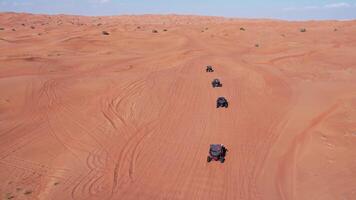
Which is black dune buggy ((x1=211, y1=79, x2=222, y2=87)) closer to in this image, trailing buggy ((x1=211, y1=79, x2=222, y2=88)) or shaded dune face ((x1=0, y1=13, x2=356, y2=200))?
trailing buggy ((x1=211, y1=79, x2=222, y2=88))

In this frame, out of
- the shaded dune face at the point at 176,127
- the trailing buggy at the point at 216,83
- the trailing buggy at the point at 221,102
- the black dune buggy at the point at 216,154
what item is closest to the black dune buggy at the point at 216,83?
the trailing buggy at the point at 216,83

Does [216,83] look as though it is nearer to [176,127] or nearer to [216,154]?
[176,127]

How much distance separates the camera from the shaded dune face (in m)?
11.3

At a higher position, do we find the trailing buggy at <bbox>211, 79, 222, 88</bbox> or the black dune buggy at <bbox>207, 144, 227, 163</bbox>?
the trailing buggy at <bbox>211, 79, 222, 88</bbox>

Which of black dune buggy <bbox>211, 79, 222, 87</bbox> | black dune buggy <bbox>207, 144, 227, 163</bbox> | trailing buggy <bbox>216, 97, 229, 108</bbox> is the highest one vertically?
black dune buggy <bbox>211, 79, 222, 87</bbox>

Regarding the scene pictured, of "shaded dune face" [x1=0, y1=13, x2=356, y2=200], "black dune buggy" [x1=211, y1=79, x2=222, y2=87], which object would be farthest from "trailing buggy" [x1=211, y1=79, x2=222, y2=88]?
"shaded dune face" [x1=0, y1=13, x2=356, y2=200]

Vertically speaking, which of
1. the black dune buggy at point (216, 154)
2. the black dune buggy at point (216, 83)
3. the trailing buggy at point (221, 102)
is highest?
the black dune buggy at point (216, 83)

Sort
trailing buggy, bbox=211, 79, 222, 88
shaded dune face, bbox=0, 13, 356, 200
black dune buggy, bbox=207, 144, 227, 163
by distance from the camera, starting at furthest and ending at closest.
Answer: trailing buggy, bbox=211, 79, 222, 88 < black dune buggy, bbox=207, 144, 227, 163 < shaded dune face, bbox=0, 13, 356, 200

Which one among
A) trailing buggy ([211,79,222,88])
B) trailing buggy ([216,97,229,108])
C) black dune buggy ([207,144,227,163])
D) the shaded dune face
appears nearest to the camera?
the shaded dune face

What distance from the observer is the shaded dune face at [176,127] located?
11.3 m

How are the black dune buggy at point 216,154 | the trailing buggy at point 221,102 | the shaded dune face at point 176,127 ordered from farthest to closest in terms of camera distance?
the trailing buggy at point 221,102 < the black dune buggy at point 216,154 < the shaded dune face at point 176,127

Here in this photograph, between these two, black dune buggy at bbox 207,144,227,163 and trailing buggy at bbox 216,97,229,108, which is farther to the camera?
trailing buggy at bbox 216,97,229,108

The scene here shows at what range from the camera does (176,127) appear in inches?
623

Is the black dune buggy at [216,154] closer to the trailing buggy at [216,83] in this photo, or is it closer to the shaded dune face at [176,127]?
the shaded dune face at [176,127]
